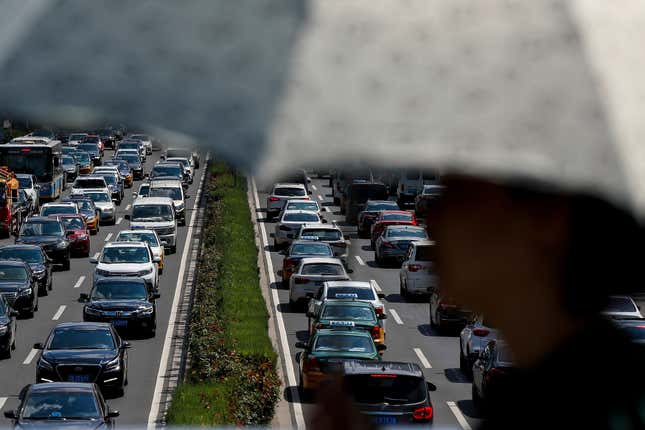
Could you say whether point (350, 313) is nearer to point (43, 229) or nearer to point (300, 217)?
point (43, 229)

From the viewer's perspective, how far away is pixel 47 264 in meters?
40.3

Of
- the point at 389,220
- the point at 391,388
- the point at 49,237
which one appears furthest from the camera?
the point at 389,220

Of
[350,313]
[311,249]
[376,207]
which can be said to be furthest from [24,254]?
[376,207]

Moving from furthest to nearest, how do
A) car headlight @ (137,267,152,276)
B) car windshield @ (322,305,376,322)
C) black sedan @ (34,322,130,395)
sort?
1. car headlight @ (137,267,152,276)
2. car windshield @ (322,305,376,322)
3. black sedan @ (34,322,130,395)

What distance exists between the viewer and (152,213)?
5081 centimetres

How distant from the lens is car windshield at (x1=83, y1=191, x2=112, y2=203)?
2354 inches

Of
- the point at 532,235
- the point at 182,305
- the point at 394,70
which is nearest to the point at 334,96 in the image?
the point at 394,70

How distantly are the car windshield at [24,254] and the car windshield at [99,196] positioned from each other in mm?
19126

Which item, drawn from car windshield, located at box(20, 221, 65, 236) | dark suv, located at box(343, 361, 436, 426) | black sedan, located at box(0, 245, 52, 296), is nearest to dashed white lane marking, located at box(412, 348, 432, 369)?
dark suv, located at box(343, 361, 436, 426)

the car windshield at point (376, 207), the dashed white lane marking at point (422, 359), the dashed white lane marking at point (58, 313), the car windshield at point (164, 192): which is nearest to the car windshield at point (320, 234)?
the car windshield at point (376, 207)

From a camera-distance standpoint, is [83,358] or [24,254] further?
[24,254]

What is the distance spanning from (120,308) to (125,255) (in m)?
8.42

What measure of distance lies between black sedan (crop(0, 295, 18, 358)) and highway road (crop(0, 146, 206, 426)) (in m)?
0.25

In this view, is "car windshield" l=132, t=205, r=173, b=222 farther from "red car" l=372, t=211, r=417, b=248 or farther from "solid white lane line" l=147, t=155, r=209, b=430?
"red car" l=372, t=211, r=417, b=248
